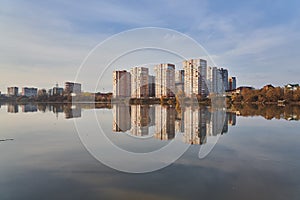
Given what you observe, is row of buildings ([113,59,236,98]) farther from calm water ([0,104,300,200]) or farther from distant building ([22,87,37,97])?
distant building ([22,87,37,97])

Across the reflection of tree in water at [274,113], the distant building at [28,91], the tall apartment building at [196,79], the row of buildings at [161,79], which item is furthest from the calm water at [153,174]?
the distant building at [28,91]

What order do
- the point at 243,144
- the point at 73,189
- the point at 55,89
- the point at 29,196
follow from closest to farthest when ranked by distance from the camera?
the point at 29,196 → the point at 73,189 → the point at 243,144 → the point at 55,89

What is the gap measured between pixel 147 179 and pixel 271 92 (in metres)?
39.2

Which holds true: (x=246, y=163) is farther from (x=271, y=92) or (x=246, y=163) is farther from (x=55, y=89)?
(x=55, y=89)

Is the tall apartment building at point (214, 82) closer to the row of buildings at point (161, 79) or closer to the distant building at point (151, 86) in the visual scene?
the row of buildings at point (161, 79)

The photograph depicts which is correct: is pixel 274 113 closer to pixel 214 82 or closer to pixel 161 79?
pixel 214 82

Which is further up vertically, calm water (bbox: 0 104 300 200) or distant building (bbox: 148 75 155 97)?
distant building (bbox: 148 75 155 97)

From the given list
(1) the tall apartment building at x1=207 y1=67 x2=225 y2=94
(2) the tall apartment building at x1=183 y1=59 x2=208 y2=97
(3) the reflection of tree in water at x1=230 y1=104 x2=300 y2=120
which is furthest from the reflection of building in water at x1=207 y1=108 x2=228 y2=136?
(3) the reflection of tree in water at x1=230 y1=104 x2=300 y2=120

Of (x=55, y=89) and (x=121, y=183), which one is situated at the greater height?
(x=55, y=89)

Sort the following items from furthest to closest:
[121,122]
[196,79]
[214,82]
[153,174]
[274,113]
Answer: [274,113]
[121,122]
[214,82]
[196,79]
[153,174]

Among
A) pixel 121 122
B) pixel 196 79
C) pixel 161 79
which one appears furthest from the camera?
pixel 121 122

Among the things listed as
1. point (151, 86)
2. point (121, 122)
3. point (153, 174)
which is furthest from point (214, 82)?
point (153, 174)

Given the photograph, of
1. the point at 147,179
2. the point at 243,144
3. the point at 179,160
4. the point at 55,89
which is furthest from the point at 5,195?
the point at 55,89

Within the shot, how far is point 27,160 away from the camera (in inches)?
185
